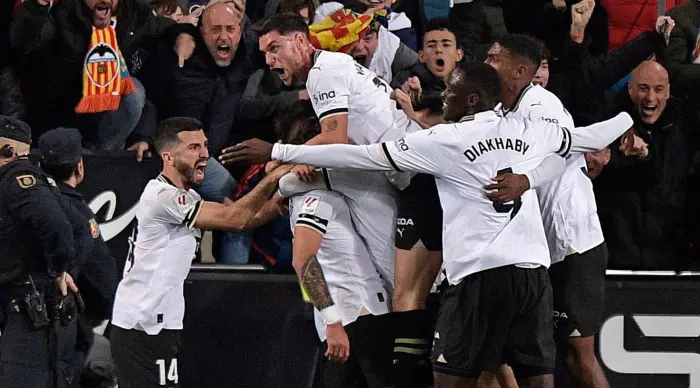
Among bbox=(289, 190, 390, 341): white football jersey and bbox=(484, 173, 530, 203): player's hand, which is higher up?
bbox=(484, 173, 530, 203): player's hand

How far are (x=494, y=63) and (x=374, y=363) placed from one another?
5.58 feet

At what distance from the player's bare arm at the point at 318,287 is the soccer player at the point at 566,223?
1277 millimetres

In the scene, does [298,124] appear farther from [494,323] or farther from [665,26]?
[665,26]

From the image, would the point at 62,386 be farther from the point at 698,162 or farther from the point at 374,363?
the point at 698,162

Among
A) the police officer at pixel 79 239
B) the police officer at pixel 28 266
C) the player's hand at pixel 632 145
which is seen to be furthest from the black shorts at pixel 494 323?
the police officer at pixel 79 239

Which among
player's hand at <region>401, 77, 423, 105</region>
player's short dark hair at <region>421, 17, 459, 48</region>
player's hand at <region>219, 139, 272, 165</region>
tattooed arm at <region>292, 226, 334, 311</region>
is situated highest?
player's short dark hair at <region>421, 17, 459, 48</region>

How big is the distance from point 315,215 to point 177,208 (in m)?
1.07

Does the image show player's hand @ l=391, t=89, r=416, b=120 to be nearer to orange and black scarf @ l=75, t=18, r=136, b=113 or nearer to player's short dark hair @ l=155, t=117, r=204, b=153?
player's short dark hair @ l=155, t=117, r=204, b=153

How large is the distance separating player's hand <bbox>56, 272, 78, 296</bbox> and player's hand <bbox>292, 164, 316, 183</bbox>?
1.73 meters

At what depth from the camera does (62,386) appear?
26.2 ft

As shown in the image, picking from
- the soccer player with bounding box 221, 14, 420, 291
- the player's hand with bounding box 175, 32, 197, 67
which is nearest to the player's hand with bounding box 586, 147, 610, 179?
the soccer player with bounding box 221, 14, 420, 291

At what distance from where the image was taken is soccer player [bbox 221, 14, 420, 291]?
7051 mm

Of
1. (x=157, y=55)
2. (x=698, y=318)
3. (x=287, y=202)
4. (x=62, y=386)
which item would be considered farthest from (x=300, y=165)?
(x=698, y=318)

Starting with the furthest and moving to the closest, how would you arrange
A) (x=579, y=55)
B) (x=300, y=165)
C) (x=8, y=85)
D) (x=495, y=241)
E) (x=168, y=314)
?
1. (x=579, y=55)
2. (x=8, y=85)
3. (x=168, y=314)
4. (x=300, y=165)
5. (x=495, y=241)
